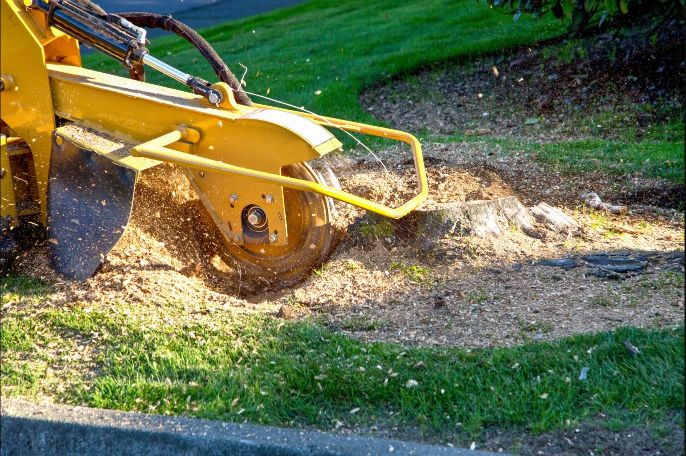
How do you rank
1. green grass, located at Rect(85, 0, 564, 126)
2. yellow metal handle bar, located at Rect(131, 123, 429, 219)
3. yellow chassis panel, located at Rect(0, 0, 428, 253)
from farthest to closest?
green grass, located at Rect(85, 0, 564, 126) → yellow chassis panel, located at Rect(0, 0, 428, 253) → yellow metal handle bar, located at Rect(131, 123, 429, 219)

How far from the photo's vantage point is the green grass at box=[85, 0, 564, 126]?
9438 millimetres

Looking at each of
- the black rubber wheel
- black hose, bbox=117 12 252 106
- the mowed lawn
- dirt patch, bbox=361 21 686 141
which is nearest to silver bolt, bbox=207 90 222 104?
black hose, bbox=117 12 252 106

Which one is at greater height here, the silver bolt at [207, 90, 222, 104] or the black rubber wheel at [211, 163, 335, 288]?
the silver bolt at [207, 90, 222, 104]

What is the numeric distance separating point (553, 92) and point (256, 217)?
4555mm

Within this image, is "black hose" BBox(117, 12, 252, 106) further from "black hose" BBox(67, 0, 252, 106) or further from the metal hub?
the metal hub

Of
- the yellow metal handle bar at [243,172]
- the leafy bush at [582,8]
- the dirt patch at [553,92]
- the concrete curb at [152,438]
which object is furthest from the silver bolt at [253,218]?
the dirt patch at [553,92]

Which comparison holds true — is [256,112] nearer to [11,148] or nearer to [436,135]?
[11,148]

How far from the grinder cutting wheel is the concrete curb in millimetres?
1271

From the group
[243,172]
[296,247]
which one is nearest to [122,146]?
[243,172]

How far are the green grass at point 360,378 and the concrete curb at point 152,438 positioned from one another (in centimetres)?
15

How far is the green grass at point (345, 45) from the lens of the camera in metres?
9.44

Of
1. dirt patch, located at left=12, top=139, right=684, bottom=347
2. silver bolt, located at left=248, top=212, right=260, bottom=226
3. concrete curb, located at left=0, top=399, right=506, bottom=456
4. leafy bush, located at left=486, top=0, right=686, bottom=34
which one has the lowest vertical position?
concrete curb, located at left=0, top=399, right=506, bottom=456

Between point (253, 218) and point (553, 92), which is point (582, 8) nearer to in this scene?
point (553, 92)

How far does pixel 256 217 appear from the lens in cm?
478
